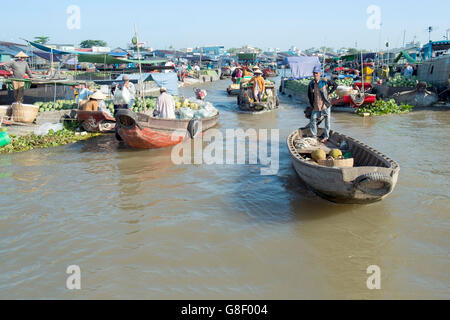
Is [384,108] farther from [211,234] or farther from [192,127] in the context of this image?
[211,234]

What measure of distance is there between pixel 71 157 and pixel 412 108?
14182mm

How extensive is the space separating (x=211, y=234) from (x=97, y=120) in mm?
7069

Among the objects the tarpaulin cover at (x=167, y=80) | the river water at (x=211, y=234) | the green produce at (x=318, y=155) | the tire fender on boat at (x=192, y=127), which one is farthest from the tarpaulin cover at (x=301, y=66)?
the green produce at (x=318, y=155)

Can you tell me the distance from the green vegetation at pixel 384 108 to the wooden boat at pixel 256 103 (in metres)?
3.76

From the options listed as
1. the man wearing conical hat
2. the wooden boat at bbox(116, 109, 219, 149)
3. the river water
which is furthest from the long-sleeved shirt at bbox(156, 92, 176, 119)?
the man wearing conical hat

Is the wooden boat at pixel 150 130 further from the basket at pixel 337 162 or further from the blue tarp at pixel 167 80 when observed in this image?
the blue tarp at pixel 167 80

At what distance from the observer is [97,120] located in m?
11.1

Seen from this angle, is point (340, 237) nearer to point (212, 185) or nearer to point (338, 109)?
point (212, 185)

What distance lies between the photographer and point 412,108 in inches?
644

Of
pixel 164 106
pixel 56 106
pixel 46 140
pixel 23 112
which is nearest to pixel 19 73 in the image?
pixel 56 106

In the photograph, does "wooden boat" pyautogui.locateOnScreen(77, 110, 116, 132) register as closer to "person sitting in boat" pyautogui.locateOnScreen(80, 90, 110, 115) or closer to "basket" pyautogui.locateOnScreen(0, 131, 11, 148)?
"person sitting in boat" pyautogui.locateOnScreen(80, 90, 110, 115)

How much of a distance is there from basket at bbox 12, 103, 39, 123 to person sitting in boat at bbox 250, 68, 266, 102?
8.59 m

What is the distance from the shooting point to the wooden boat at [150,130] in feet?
30.4
